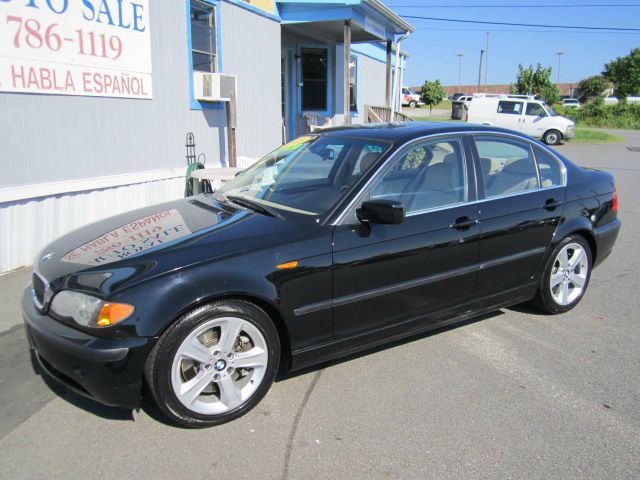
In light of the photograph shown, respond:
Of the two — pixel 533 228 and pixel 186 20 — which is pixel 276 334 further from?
pixel 186 20

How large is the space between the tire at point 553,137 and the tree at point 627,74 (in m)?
42.5

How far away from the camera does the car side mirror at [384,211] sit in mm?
3020

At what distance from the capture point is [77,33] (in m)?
5.75

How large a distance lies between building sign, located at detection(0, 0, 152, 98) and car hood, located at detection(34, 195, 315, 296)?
2812 mm

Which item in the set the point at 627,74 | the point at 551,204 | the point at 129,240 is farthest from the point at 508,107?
the point at 627,74

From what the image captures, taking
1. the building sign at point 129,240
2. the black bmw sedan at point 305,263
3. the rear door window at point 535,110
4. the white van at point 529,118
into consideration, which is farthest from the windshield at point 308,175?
the rear door window at point 535,110

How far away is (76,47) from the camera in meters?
5.76

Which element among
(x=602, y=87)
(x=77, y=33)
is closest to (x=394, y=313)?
(x=77, y=33)

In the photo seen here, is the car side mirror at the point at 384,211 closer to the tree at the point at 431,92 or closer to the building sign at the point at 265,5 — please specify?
the building sign at the point at 265,5

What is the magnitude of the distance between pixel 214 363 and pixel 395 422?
106 centimetres

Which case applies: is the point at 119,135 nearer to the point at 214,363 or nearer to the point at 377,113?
the point at 214,363

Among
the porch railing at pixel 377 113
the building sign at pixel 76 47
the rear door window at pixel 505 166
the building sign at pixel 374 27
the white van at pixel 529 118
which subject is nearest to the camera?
the rear door window at pixel 505 166

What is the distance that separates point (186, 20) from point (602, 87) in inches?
2560

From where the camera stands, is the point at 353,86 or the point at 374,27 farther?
the point at 353,86
